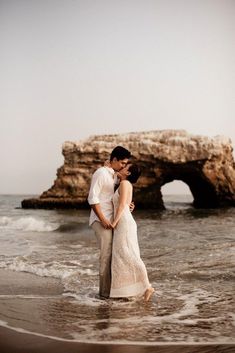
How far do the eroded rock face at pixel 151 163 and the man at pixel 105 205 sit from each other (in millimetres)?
24170

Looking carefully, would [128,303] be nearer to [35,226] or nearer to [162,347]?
[162,347]

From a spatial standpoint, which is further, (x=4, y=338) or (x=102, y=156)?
(x=102, y=156)

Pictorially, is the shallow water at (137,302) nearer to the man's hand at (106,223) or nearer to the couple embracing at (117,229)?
the couple embracing at (117,229)

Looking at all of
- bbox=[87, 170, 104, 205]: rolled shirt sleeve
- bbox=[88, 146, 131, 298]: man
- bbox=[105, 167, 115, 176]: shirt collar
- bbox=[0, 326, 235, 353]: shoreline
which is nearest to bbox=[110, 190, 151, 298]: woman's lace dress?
bbox=[88, 146, 131, 298]: man

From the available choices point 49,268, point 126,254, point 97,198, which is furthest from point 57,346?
point 49,268

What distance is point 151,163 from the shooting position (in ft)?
96.8

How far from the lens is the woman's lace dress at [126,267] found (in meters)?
4.40

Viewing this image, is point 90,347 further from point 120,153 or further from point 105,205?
point 120,153

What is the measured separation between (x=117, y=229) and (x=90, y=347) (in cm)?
178

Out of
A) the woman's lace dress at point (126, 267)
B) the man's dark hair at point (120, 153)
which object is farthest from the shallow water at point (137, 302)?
the man's dark hair at point (120, 153)

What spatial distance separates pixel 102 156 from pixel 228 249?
2145 cm

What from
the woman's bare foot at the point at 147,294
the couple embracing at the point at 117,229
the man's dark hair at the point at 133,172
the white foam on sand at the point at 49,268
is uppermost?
the man's dark hair at the point at 133,172

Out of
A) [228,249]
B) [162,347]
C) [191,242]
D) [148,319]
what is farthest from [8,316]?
[191,242]

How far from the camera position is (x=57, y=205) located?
29.9 meters
